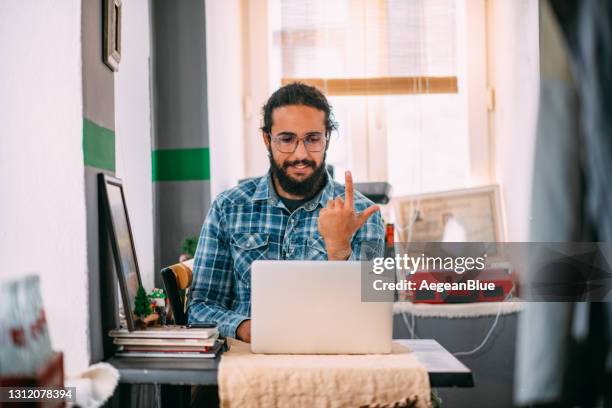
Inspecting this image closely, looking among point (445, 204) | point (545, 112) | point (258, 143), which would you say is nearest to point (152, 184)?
point (258, 143)

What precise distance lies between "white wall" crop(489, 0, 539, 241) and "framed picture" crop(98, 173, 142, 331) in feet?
5.78

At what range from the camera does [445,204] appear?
341 cm

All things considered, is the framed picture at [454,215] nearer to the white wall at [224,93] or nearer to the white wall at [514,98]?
the white wall at [514,98]

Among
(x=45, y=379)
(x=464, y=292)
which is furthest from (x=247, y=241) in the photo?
(x=464, y=292)

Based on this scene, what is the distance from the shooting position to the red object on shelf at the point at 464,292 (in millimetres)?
3078

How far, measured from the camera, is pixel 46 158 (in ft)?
5.28

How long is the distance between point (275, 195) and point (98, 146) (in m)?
0.61

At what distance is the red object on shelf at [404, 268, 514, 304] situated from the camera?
308 cm

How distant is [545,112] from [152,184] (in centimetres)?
241

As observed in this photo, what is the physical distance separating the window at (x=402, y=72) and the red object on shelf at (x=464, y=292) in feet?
1.91

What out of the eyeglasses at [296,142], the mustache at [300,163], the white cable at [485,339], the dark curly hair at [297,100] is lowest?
the white cable at [485,339]

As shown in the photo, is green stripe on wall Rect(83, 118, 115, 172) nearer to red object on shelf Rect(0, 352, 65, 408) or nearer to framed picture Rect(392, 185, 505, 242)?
red object on shelf Rect(0, 352, 65, 408)

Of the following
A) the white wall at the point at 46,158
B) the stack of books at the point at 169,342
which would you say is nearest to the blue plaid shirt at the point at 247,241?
the stack of books at the point at 169,342

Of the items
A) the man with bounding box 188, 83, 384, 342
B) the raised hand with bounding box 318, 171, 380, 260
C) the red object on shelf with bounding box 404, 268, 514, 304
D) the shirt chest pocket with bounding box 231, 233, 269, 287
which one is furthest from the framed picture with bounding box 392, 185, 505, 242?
the raised hand with bounding box 318, 171, 380, 260
